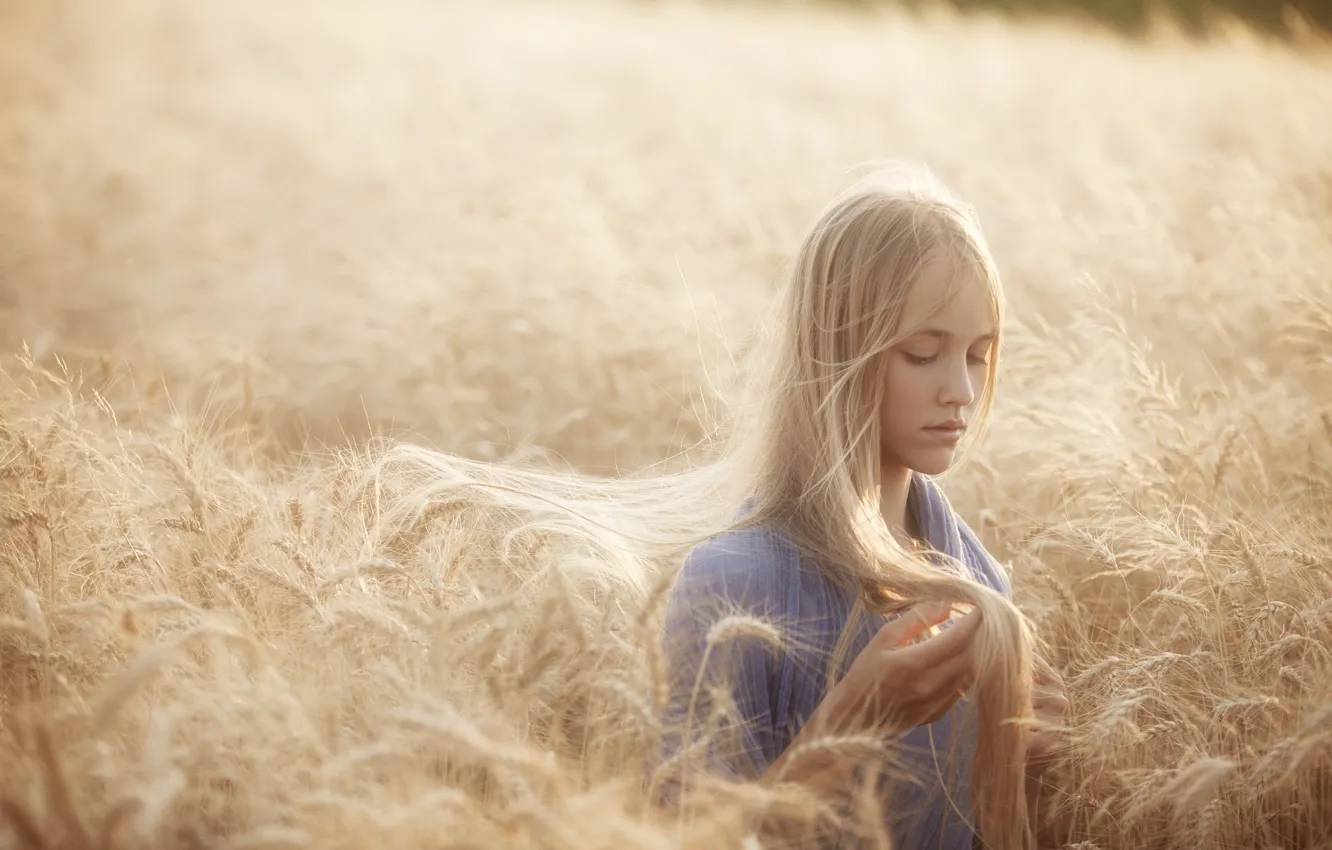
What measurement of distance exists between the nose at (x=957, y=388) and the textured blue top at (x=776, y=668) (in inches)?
13.4

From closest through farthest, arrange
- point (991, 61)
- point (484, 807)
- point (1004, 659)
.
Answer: point (484, 807), point (1004, 659), point (991, 61)

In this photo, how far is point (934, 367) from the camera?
1.75 meters

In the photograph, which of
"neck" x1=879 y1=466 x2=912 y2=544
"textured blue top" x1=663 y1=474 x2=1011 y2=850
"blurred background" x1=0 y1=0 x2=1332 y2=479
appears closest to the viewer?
"textured blue top" x1=663 y1=474 x2=1011 y2=850

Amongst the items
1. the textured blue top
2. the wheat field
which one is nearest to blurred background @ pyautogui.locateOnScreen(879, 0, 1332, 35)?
the wheat field

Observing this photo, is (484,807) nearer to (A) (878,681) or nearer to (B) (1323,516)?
(A) (878,681)

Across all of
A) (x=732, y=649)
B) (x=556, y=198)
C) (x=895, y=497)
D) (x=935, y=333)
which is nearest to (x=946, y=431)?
(x=935, y=333)

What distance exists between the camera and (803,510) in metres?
1.79

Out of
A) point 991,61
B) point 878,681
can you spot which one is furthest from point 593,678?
point 991,61

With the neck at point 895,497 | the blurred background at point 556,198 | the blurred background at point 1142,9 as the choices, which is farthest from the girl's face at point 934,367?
the blurred background at point 1142,9

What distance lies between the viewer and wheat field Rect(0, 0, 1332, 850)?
153 centimetres

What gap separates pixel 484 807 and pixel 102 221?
17.2 ft

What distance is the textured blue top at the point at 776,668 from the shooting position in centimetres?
163

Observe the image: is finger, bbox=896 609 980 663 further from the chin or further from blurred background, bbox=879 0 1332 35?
blurred background, bbox=879 0 1332 35

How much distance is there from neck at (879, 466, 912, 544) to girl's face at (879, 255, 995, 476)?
0.16 m
